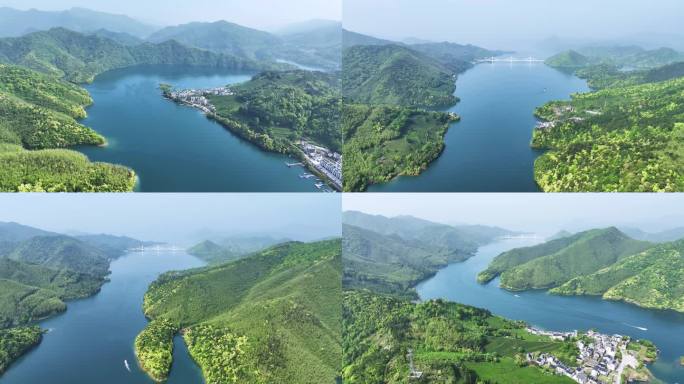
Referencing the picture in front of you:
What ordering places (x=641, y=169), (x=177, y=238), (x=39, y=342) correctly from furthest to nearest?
(x=177, y=238) < (x=39, y=342) < (x=641, y=169)

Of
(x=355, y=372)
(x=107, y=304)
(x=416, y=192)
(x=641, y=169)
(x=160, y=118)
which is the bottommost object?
(x=355, y=372)

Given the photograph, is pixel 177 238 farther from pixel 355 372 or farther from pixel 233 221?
pixel 355 372

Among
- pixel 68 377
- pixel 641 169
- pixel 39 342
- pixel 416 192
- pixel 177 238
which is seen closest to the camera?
pixel 641 169

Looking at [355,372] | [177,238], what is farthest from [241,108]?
[355,372]

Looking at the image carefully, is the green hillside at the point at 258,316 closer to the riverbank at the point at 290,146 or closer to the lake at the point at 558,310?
the lake at the point at 558,310

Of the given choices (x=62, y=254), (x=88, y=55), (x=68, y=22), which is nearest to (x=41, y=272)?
(x=62, y=254)

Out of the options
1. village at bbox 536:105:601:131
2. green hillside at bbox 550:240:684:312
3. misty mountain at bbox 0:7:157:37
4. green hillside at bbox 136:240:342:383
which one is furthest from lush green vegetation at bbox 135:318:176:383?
green hillside at bbox 550:240:684:312

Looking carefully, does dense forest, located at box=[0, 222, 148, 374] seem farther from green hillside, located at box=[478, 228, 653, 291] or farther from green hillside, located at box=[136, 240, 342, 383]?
green hillside, located at box=[478, 228, 653, 291]

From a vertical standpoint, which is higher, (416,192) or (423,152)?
(423,152)
